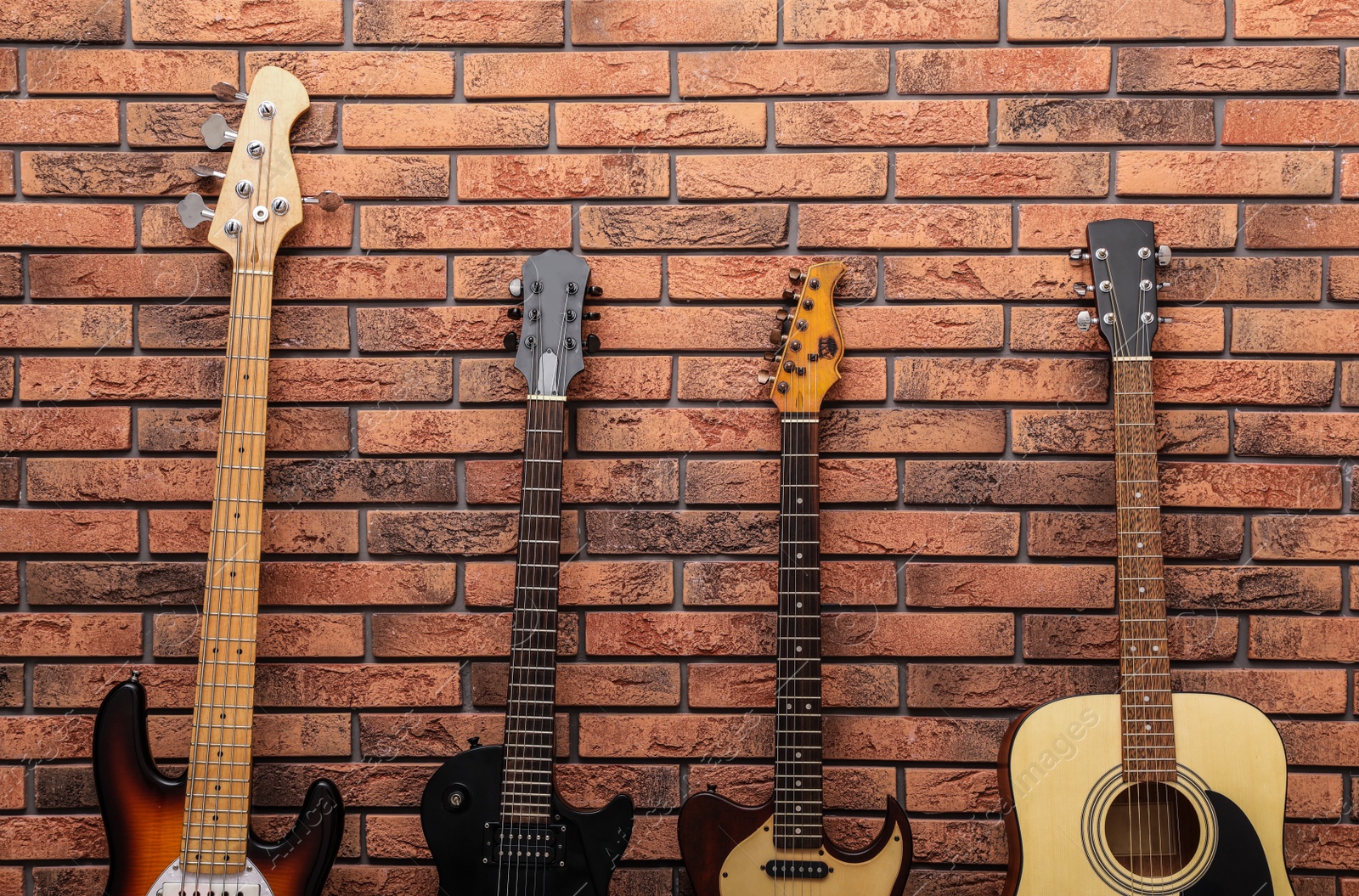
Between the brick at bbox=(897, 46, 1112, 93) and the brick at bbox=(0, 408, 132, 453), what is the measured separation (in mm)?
1577

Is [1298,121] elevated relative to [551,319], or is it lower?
elevated

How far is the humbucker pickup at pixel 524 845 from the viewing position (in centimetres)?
137

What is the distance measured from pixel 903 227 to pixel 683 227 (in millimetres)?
406

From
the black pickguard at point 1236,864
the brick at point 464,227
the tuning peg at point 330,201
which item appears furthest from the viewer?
the brick at point 464,227

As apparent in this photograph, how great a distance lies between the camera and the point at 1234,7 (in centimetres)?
154

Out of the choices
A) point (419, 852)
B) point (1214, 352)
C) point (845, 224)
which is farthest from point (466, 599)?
point (1214, 352)

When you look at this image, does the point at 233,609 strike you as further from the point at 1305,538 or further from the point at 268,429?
the point at 1305,538

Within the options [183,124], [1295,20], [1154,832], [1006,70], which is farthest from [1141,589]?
[183,124]

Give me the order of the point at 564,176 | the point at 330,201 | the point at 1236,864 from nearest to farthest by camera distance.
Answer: the point at 1236,864 → the point at 330,201 → the point at 564,176

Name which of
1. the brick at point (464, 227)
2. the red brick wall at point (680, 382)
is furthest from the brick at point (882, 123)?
the brick at point (464, 227)

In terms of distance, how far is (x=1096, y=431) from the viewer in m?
1.54

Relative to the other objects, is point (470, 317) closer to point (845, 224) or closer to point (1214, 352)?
point (845, 224)

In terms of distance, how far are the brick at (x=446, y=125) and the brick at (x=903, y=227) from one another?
53 centimetres

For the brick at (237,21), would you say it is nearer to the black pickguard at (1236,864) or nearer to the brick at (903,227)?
the brick at (903,227)
